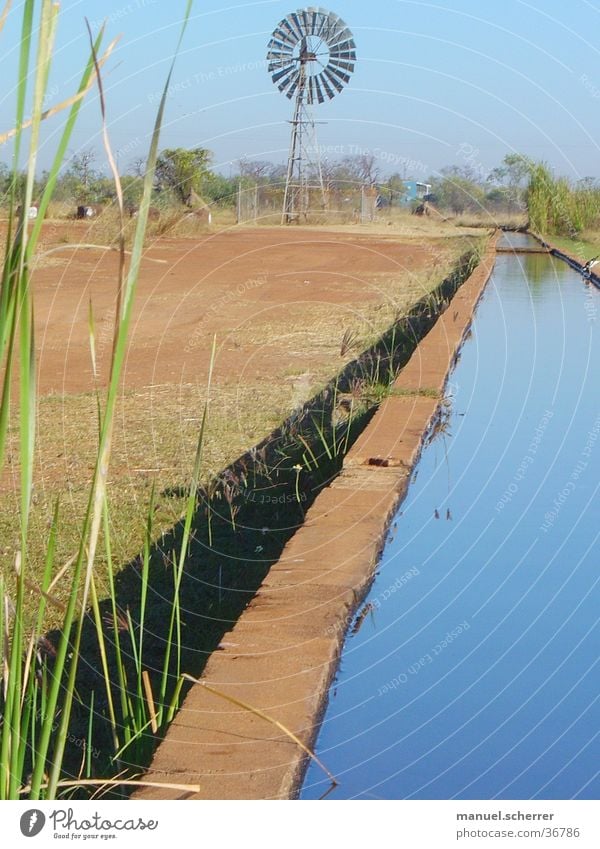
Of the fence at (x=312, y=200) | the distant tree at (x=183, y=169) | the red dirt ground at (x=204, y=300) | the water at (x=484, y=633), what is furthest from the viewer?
the red dirt ground at (x=204, y=300)

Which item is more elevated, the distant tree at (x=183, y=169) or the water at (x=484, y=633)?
the distant tree at (x=183, y=169)

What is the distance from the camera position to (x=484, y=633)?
8.43 ft

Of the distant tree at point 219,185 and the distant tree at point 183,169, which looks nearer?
the distant tree at point 183,169

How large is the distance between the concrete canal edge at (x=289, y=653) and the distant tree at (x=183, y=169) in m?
1.01

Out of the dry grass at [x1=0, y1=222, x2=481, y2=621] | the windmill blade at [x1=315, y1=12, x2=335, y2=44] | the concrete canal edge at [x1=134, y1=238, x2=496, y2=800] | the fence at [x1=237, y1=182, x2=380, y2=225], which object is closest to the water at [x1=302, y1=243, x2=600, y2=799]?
the concrete canal edge at [x1=134, y1=238, x2=496, y2=800]

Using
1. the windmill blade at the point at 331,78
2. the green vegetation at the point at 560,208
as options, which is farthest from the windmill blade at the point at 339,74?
the green vegetation at the point at 560,208

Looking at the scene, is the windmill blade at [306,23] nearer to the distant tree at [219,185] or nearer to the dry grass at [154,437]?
the distant tree at [219,185]

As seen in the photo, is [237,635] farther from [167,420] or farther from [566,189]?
[566,189]

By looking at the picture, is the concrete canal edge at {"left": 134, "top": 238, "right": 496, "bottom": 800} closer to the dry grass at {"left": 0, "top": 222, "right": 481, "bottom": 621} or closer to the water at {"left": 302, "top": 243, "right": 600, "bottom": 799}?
the water at {"left": 302, "top": 243, "right": 600, "bottom": 799}

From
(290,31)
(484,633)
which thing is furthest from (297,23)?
(484,633)

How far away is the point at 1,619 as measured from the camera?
5.16 feet

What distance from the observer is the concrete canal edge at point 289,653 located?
1.85 m

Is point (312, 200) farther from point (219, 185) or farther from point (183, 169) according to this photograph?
point (183, 169)

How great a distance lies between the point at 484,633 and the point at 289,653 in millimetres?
505
